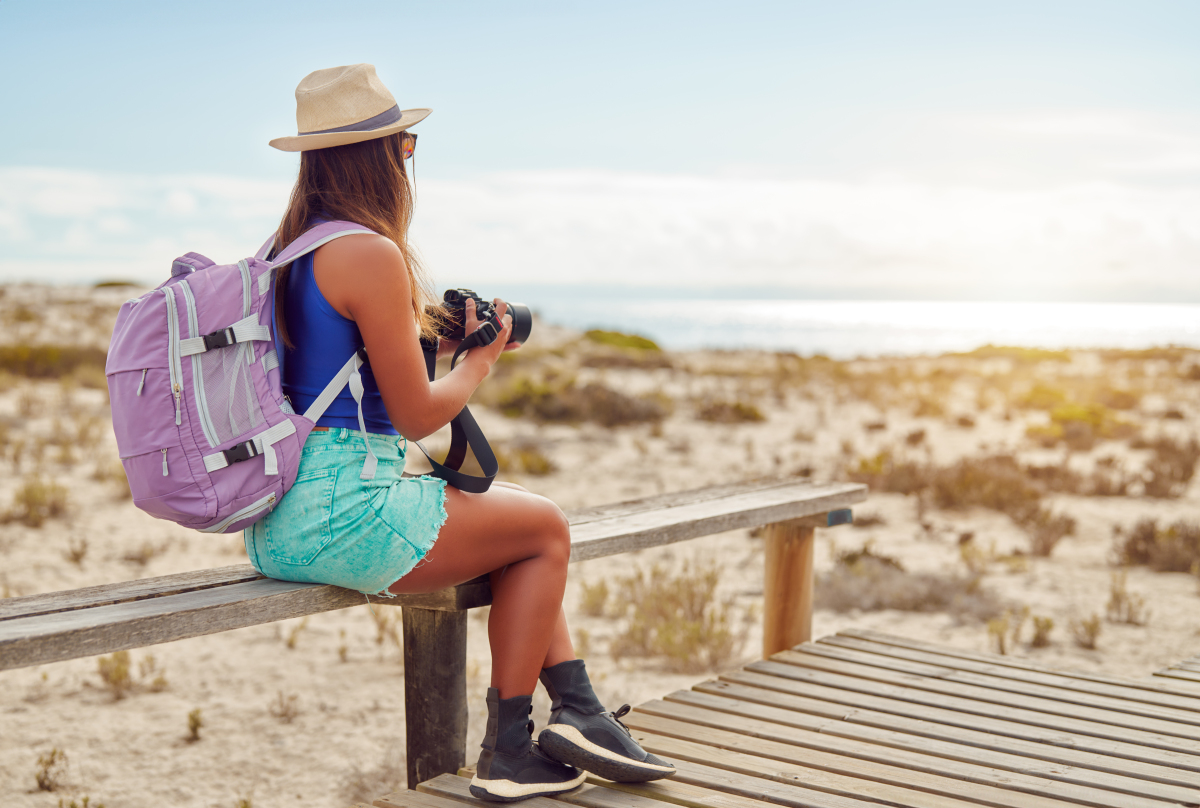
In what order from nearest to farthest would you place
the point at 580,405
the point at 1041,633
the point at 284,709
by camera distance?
1. the point at 284,709
2. the point at 1041,633
3. the point at 580,405

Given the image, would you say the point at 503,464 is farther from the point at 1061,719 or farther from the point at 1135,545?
the point at 1061,719

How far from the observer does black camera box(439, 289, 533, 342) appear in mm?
2580

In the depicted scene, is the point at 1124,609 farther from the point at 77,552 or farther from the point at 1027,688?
the point at 77,552

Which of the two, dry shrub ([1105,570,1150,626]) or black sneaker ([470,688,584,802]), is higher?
black sneaker ([470,688,584,802])

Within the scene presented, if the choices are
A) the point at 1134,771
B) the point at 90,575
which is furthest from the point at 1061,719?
the point at 90,575

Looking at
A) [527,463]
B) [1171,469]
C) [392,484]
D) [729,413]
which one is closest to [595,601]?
[392,484]

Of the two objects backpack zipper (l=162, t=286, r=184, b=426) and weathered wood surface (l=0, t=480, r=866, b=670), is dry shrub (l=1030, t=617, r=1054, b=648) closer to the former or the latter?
weathered wood surface (l=0, t=480, r=866, b=670)

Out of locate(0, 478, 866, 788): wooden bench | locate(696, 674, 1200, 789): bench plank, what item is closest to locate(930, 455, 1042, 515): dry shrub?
locate(0, 478, 866, 788): wooden bench

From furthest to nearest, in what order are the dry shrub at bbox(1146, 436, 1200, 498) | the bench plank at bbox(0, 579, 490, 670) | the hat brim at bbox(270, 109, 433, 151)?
the dry shrub at bbox(1146, 436, 1200, 498), the hat brim at bbox(270, 109, 433, 151), the bench plank at bbox(0, 579, 490, 670)

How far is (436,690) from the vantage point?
9.34 ft

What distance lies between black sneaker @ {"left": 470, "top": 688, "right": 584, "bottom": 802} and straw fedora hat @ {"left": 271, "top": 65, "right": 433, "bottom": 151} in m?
1.42

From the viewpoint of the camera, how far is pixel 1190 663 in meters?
3.83

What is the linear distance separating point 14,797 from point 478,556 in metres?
2.36

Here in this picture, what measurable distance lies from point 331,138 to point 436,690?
157cm
